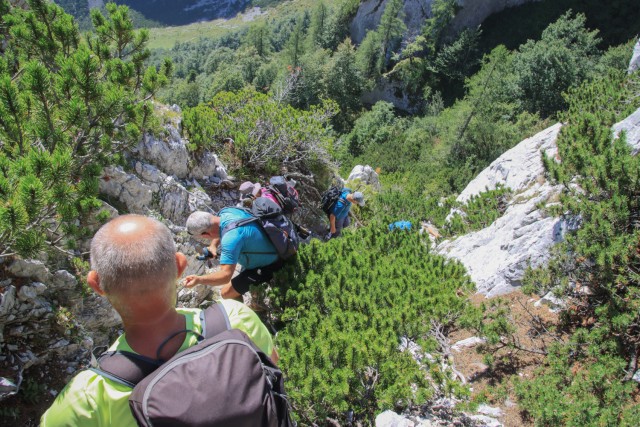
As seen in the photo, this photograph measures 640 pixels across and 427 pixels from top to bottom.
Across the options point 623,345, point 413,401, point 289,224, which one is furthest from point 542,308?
point 289,224

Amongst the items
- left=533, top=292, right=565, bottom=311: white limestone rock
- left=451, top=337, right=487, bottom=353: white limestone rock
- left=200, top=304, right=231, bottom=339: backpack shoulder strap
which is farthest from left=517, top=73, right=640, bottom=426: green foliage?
left=200, top=304, right=231, bottom=339: backpack shoulder strap

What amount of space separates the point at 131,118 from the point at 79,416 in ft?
12.0

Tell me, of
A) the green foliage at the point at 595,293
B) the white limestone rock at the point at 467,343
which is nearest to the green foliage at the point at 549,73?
the green foliage at the point at 595,293

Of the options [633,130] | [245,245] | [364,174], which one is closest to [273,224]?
[245,245]

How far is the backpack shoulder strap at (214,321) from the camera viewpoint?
168cm

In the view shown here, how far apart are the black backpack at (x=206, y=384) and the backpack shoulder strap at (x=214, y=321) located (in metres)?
0.12

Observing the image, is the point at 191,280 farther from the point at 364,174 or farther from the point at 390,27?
the point at 390,27

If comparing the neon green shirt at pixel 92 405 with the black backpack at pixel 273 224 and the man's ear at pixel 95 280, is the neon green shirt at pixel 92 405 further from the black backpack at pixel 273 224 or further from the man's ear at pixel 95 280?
the black backpack at pixel 273 224

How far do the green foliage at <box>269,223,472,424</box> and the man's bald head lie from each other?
6.87 ft

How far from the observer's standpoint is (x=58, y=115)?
11.4 feet

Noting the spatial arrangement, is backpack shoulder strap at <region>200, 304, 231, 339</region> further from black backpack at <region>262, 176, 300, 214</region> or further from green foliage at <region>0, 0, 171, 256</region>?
black backpack at <region>262, 176, 300, 214</region>

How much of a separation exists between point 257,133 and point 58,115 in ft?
16.7

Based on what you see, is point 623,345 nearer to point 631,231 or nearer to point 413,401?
point 631,231

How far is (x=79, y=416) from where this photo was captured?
1447mm
